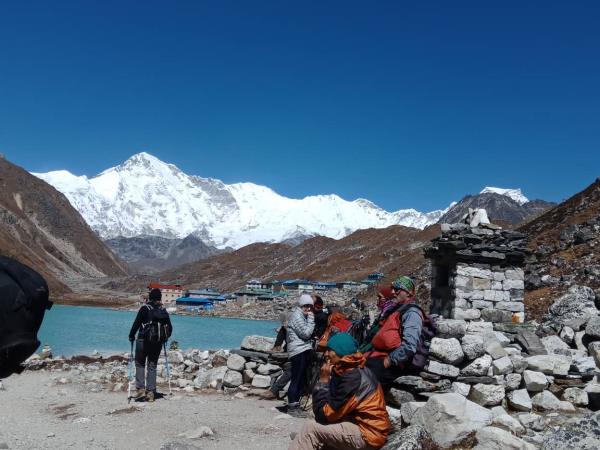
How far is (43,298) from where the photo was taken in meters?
2.92

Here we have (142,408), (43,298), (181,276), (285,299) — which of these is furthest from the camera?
(181,276)

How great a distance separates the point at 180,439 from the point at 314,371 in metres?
3.18

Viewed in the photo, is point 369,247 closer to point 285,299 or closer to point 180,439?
point 285,299

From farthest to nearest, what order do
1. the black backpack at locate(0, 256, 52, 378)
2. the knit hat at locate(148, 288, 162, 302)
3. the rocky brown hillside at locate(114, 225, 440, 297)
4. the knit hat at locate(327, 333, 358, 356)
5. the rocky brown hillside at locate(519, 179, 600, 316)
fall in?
the rocky brown hillside at locate(114, 225, 440, 297) → the rocky brown hillside at locate(519, 179, 600, 316) → the knit hat at locate(148, 288, 162, 302) → the knit hat at locate(327, 333, 358, 356) → the black backpack at locate(0, 256, 52, 378)

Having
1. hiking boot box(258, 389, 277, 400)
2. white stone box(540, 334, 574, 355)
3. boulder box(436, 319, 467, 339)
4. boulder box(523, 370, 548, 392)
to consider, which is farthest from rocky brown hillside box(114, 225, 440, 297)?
boulder box(523, 370, 548, 392)

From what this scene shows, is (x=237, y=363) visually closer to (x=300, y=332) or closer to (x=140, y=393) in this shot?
(x=140, y=393)

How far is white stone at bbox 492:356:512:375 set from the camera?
861 cm

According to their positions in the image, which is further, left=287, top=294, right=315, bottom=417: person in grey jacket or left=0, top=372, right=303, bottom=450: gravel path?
left=287, top=294, right=315, bottom=417: person in grey jacket

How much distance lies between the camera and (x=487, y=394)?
27.4ft

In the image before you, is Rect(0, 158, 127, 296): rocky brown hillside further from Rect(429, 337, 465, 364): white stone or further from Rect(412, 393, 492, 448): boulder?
Rect(412, 393, 492, 448): boulder

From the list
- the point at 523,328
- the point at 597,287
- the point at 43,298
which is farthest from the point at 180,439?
the point at 597,287

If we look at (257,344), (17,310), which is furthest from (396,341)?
(17,310)

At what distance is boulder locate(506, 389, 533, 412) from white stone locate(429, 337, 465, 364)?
0.83 metres

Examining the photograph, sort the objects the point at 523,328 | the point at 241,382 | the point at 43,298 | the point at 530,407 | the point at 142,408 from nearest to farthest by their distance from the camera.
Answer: the point at 43,298
the point at 530,407
the point at 142,408
the point at 523,328
the point at 241,382
